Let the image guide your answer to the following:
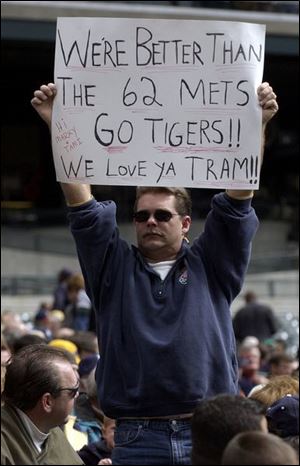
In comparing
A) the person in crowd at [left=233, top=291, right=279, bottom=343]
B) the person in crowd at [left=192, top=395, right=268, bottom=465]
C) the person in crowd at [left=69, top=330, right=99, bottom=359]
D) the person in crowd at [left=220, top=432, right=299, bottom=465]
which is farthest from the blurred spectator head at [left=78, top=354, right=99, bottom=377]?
the person in crowd at [left=233, top=291, right=279, bottom=343]

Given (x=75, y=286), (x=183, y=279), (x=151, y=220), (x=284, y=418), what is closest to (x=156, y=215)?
(x=151, y=220)

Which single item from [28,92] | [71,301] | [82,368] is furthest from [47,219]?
[82,368]

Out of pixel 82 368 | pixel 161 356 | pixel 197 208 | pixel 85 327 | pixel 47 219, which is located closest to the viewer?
pixel 161 356

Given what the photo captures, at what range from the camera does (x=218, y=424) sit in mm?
3861

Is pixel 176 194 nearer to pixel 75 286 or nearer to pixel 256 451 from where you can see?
pixel 256 451

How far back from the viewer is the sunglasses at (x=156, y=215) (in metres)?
4.84

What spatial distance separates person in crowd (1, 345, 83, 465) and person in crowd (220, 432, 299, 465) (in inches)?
47.7

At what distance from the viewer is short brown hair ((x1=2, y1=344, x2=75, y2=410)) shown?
15.6 feet

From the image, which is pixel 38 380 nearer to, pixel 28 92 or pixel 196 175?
pixel 196 175

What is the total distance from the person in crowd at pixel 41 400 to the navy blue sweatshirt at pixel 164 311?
0.17 meters

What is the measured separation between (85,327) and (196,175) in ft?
35.2

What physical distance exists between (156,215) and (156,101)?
1.67 feet

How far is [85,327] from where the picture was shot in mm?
15625

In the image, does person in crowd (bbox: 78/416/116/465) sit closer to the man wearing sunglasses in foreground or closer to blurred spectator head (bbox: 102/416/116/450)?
blurred spectator head (bbox: 102/416/116/450)
